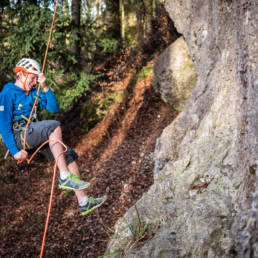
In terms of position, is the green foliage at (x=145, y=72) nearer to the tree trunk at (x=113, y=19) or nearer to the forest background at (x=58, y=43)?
the forest background at (x=58, y=43)

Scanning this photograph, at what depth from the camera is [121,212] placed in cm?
596

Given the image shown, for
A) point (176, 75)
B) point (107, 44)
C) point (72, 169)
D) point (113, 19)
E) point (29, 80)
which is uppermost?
point (113, 19)

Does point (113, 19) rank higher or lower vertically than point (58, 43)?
higher

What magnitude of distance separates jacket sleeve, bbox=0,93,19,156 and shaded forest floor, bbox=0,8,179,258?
2.22 metres

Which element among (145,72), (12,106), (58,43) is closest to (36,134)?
(12,106)

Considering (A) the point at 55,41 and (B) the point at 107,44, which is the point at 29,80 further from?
(B) the point at 107,44

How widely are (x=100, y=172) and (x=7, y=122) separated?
4.36 metres

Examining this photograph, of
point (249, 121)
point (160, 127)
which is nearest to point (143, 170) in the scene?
point (160, 127)

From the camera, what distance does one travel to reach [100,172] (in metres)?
7.93

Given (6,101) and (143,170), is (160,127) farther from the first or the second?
(6,101)

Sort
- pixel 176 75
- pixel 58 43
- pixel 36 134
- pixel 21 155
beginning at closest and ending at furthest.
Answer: pixel 21 155
pixel 36 134
pixel 58 43
pixel 176 75

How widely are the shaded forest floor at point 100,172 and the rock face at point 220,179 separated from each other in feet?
6.57

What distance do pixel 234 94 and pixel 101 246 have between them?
3982 mm

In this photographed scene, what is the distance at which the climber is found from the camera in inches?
152
